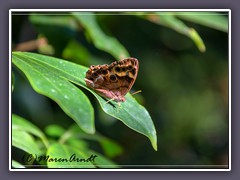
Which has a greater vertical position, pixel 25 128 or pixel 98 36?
pixel 98 36

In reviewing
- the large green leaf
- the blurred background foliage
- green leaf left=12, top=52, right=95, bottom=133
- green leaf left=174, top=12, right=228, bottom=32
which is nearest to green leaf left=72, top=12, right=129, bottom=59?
the blurred background foliage

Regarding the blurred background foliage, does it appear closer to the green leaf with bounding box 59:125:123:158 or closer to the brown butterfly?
the green leaf with bounding box 59:125:123:158

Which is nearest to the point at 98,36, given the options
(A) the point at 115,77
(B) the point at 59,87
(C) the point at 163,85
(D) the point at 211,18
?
(A) the point at 115,77

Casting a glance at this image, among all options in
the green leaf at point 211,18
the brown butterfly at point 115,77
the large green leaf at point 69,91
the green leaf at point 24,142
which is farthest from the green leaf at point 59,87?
the green leaf at point 211,18

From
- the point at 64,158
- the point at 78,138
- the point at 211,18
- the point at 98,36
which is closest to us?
the point at 64,158

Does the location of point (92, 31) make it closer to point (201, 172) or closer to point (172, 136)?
point (201, 172)

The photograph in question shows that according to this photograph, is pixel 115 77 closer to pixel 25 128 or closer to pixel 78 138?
pixel 25 128
